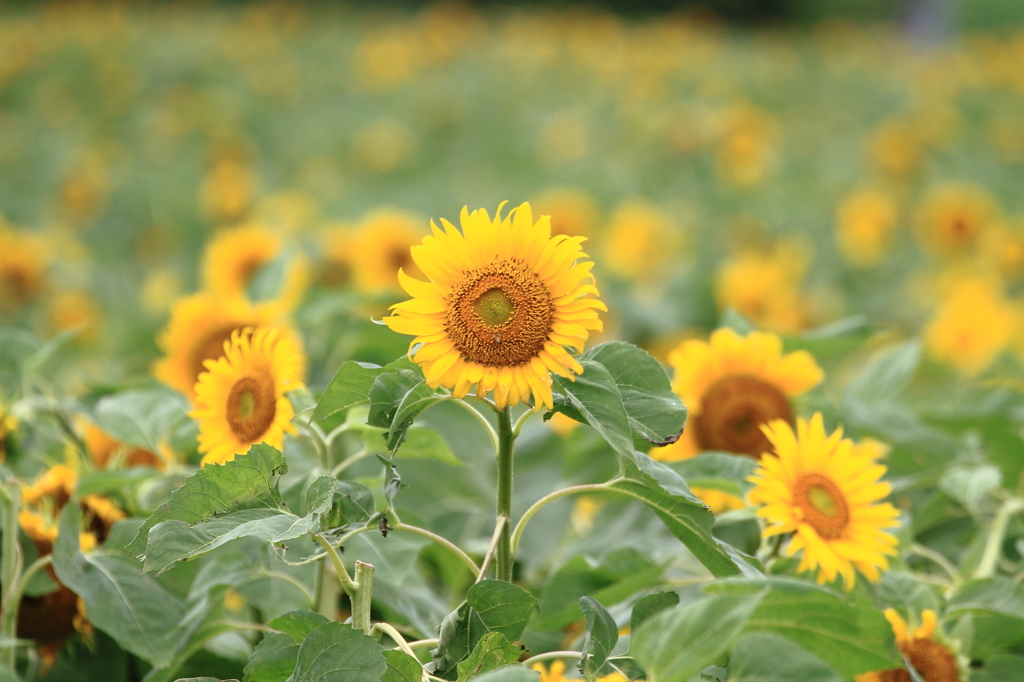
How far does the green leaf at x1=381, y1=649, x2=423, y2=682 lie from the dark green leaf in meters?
0.21

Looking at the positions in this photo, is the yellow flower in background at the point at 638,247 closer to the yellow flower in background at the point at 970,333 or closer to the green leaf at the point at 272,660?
the yellow flower in background at the point at 970,333

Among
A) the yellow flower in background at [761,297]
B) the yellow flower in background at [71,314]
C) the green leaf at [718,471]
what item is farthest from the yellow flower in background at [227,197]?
the green leaf at [718,471]

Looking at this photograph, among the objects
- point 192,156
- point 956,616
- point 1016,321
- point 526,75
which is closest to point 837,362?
point 1016,321

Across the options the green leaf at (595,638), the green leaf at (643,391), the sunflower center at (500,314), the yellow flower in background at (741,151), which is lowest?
the green leaf at (595,638)

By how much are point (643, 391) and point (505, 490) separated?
0.13 metres

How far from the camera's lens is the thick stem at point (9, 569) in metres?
0.88

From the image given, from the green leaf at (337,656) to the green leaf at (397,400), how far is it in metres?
0.13

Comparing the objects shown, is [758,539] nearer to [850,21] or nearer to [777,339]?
[777,339]

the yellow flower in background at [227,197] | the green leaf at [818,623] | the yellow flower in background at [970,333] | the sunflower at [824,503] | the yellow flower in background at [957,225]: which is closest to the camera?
the green leaf at [818,623]

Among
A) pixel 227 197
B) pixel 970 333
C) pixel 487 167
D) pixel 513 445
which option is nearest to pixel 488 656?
pixel 513 445

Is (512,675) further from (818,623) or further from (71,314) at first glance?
(71,314)

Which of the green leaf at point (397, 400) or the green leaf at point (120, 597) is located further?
the green leaf at point (120, 597)

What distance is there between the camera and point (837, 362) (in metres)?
2.35

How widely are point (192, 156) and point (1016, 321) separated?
10.7 ft
